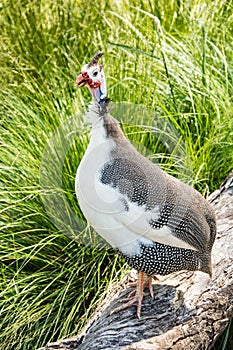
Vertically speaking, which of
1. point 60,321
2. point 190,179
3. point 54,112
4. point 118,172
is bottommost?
point 60,321

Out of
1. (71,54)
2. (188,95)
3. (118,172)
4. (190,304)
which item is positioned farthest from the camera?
(71,54)

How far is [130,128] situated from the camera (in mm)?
3027

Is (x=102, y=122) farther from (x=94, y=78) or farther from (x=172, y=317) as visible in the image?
(x=172, y=317)

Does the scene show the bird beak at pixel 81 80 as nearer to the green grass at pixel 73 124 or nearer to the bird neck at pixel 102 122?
the bird neck at pixel 102 122

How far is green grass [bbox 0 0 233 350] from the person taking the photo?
2727 millimetres

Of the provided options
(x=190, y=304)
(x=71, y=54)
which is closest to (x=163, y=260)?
(x=190, y=304)

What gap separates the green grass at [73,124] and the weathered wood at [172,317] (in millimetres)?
268

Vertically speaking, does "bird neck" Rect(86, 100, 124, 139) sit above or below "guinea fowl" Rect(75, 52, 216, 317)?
above

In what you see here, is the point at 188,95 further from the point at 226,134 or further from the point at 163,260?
the point at 163,260

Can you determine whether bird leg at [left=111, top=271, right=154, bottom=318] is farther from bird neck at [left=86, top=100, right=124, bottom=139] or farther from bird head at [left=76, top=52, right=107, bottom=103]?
bird head at [left=76, top=52, right=107, bottom=103]

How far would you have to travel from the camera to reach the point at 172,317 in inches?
89.2

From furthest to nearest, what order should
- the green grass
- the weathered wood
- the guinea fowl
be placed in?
the green grass, the weathered wood, the guinea fowl

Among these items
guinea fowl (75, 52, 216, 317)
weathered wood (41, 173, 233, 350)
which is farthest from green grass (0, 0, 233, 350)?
guinea fowl (75, 52, 216, 317)

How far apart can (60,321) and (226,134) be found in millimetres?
1000
